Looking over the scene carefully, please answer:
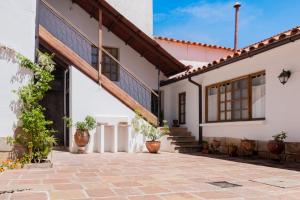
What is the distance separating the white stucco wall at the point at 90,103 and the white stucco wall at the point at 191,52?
16.5 feet

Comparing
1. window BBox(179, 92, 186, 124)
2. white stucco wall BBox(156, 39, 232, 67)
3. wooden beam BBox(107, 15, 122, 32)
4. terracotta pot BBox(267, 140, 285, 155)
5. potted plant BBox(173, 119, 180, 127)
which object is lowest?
terracotta pot BBox(267, 140, 285, 155)

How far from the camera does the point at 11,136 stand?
6.75m

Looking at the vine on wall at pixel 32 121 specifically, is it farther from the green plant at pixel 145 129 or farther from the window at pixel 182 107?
the window at pixel 182 107

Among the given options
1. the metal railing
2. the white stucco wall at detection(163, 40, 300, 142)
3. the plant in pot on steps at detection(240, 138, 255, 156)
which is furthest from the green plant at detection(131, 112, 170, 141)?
the plant in pot on steps at detection(240, 138, 255, 156)

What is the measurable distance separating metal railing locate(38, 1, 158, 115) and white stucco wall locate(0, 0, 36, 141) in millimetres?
4121

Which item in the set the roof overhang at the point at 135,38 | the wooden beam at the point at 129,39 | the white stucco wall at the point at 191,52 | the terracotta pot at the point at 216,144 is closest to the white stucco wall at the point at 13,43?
the roof overhang at the point at 135,38

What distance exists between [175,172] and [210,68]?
194 inches

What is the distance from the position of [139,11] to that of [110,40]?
207 centimetres

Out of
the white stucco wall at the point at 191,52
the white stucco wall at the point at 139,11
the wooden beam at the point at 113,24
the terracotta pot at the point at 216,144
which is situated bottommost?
the terracotta pot at the point at 216,144

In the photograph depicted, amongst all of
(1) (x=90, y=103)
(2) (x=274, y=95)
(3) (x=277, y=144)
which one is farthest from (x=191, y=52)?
(3) (x=277, y=144)

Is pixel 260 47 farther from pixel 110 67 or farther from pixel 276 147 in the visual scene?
pixel 110 67

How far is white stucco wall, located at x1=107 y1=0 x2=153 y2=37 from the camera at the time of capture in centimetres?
1358

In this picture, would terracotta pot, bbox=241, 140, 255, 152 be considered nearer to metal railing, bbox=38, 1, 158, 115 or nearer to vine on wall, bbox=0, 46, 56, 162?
metal railing, bbox=38, 1, 158, 115

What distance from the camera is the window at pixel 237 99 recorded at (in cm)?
909
